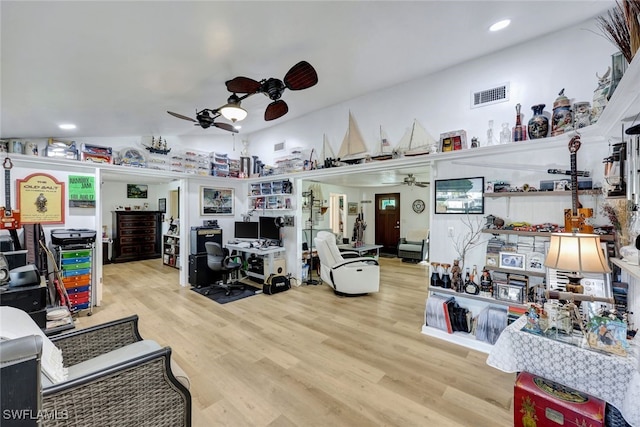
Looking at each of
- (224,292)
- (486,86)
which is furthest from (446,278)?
(224,292)

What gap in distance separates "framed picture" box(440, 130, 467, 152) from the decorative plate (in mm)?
5282

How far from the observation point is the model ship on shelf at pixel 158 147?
4792 mm

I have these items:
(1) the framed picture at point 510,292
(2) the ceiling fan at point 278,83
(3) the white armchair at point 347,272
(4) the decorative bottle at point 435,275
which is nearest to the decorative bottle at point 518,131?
(1) the framed picture at point 510,292

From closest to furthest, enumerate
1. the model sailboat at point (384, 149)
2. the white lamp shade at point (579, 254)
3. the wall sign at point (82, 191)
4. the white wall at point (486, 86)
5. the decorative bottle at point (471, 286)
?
1. the white lamp shade at point (579, 254)
2. the white wall at point (486, 86)
3. the decorative bottle at point (471, 286)
4. the model sailboat at point (384, 149)
5. the wall sign at point (82, 191)

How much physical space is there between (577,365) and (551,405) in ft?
0.89

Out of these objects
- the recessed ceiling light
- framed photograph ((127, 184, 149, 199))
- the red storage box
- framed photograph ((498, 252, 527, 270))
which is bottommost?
the red storage box

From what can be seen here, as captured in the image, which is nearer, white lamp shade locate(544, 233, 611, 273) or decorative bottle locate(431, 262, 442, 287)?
white lamp shade locate(544, 233, 611, 273)

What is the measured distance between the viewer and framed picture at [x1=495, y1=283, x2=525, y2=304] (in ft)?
8.66

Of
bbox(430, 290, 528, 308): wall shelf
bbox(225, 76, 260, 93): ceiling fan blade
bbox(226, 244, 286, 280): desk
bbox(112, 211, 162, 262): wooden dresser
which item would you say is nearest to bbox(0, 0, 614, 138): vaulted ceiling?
bbox(225, 76, 260, 93): ceiling fan blade

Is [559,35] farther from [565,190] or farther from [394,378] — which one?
[394,378]

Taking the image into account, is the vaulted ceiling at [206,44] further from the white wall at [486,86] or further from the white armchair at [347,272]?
the white armchair at [347,272]

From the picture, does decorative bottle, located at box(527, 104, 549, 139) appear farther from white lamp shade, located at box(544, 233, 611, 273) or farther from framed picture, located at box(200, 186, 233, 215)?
framed picture, located at box(200, 186, 233, 215)

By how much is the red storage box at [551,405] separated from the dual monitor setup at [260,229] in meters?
4.08

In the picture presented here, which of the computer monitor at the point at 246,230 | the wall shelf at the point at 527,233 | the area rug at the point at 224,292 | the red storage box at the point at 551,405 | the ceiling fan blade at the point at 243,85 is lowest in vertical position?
the area rug at the point at 224,292
